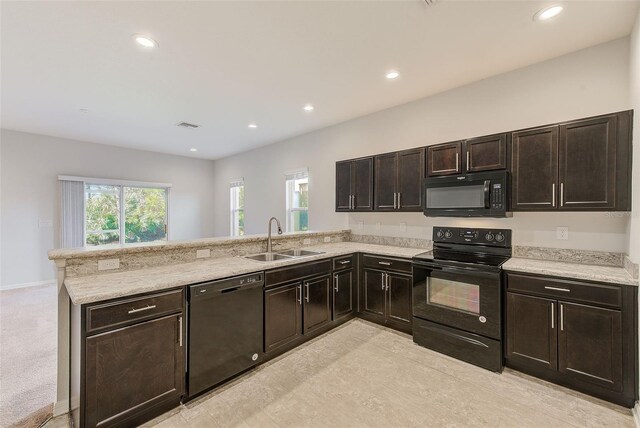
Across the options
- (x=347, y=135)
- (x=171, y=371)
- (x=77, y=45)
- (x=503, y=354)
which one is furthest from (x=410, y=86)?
(x=171, y=371)

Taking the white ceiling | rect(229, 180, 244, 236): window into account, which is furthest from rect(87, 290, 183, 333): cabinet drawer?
rect(229, 180, 244, 236): window

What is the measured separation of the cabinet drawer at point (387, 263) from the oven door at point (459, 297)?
0.58 feet

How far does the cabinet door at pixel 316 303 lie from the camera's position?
2941 millimetres

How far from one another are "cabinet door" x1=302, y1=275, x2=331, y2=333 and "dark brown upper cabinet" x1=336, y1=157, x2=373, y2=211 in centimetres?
122

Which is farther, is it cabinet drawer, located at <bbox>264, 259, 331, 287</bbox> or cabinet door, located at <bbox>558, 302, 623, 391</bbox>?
cabinet drawer, located at <bbox>264, 259, 331, 287</bbox>

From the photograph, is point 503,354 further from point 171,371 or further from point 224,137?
point 224,137

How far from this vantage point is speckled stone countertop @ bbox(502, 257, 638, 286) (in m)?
2.02

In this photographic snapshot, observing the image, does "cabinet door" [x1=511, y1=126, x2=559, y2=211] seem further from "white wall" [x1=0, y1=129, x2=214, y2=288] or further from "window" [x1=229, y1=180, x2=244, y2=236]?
"white wall" [x1=0, y1=129, x2=214, y2=288]

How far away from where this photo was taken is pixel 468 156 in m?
2.92

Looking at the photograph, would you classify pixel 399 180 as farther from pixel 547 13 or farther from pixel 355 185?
pixel 547 13

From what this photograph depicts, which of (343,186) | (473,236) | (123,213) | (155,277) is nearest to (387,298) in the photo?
(473,236)

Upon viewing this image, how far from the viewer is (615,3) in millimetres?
1993

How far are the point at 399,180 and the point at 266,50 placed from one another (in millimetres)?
2094

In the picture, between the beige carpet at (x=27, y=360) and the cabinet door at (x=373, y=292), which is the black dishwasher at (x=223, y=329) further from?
the cabinet door at (x=373, y=292)
